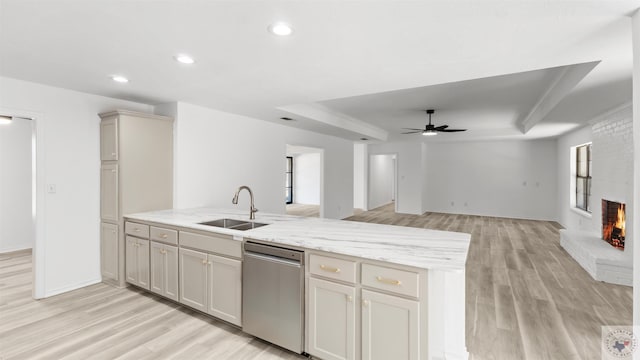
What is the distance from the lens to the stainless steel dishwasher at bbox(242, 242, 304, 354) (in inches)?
82.4

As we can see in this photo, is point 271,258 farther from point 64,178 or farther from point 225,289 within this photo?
point 64,178

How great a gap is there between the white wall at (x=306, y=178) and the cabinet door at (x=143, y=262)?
8836mm

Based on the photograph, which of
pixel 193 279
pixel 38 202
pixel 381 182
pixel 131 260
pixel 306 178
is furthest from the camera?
pixel 306 178

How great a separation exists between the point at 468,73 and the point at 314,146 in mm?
4205

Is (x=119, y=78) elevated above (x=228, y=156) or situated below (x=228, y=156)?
above

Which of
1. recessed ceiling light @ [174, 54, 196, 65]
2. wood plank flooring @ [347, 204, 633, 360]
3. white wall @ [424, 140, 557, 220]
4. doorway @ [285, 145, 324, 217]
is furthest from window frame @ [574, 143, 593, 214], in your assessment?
doorway @ [285, 145, 324, 217]

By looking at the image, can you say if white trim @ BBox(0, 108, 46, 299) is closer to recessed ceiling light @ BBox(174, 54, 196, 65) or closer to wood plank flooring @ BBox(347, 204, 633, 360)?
recessed ceiling light @ BBox(174, 54, 196, 65)

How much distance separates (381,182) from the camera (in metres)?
11.5

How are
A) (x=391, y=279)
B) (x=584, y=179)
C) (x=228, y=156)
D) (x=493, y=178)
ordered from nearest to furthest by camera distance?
(x=391, y=279) → (x=228, y=156) → (x=584, y=179) → (x=493, y=178)

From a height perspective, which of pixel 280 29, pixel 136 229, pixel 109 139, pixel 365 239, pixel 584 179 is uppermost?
pixel 280 29

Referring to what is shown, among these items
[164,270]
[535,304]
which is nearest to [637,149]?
[535,304]

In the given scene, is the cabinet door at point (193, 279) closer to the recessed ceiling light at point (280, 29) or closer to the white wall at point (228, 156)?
the white wall at point (228, 156)

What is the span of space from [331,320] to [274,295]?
47 centimetres

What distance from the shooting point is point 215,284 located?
2.54 m
